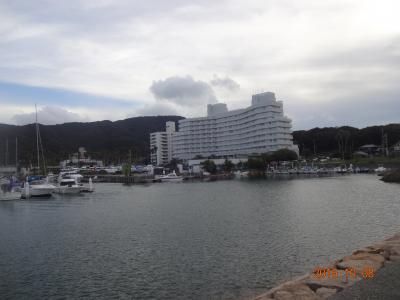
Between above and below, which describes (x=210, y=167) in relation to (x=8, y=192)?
above

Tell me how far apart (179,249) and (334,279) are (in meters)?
12.9

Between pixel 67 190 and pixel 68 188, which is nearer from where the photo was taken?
pixel 67 190

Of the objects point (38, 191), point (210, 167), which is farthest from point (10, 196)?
point (210, 167)

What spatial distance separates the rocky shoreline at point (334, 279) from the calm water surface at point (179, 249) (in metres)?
2.76

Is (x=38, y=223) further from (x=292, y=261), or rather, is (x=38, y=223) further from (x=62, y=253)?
(x=292, y=261)

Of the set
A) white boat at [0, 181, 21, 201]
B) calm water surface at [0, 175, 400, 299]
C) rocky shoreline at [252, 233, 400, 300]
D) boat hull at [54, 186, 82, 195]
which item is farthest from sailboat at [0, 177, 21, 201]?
rocky shoreline at [252, 233, 400, 300]

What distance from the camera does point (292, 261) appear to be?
22453 mm

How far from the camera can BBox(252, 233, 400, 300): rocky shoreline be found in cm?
1423

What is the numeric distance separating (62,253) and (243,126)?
17122cm

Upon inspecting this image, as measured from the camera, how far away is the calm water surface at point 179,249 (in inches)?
760

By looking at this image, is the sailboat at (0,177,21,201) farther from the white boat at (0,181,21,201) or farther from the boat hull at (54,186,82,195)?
the boat hull at (54,186,82,195)

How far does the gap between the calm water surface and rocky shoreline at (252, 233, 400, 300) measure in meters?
2.76

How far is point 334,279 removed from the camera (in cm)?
1535

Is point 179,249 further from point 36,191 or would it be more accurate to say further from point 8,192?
point 36,191
